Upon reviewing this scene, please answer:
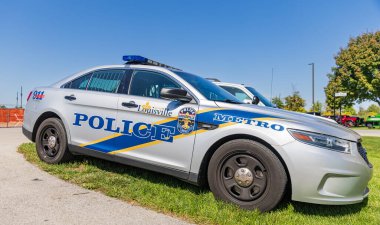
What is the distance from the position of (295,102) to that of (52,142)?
1331 inches

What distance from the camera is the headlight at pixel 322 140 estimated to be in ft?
10.3

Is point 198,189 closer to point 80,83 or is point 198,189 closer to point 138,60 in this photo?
point 138,60

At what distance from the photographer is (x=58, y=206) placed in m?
3.27

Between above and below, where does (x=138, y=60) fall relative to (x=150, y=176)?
above

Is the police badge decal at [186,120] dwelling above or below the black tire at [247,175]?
above

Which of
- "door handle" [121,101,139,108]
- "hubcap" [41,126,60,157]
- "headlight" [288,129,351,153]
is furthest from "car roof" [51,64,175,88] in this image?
"headlight" [288,129,351,153]

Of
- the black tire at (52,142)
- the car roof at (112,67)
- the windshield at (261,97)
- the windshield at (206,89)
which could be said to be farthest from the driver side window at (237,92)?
the black tire at (52,142)

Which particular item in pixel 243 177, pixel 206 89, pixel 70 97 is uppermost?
pixel 206 89

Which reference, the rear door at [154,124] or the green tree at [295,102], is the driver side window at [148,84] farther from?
the green tree at [295,102]

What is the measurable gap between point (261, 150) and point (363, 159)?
3.57 ft

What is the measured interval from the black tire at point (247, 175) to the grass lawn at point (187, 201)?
12 cm

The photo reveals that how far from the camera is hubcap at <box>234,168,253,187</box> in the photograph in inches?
132

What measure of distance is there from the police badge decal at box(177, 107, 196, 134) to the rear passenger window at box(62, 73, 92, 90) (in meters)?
1.87

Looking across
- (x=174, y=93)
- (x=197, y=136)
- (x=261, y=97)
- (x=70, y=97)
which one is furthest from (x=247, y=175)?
(x=261, y=97)
